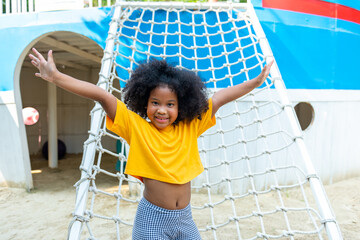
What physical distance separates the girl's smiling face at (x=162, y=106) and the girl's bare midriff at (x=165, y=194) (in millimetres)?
192

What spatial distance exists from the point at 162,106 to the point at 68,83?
0.30 metres

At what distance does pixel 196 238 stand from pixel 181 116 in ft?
1.36

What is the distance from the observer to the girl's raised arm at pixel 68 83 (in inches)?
35.0

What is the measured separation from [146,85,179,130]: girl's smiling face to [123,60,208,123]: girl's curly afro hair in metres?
0.02

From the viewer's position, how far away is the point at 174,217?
0.99 m

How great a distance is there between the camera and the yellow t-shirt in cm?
100

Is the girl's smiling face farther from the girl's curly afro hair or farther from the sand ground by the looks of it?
the sand ground

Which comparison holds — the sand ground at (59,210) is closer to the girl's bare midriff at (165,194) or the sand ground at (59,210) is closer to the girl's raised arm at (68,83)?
the girl's bare midriff at (165,194)

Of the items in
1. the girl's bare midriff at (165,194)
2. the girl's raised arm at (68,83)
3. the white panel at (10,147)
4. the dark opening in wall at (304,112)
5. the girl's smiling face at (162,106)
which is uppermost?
the dark opening in wall at (304,112)

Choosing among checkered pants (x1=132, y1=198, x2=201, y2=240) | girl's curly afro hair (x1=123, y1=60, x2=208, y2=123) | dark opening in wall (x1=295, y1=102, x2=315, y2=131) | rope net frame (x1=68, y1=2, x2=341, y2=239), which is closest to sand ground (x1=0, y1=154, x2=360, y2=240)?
rope net frame (x1=68, y1=2, x2=341, y2=239)

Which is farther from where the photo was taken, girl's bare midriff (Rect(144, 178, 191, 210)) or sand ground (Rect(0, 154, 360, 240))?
sand ground (Rect(0, 154, 360, 240))

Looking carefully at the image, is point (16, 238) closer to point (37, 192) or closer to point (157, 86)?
point (37, 192)

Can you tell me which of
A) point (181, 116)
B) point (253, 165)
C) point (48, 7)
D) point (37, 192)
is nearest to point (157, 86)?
point (181, 116)

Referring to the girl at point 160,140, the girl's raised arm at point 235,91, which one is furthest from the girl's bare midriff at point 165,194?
the girl's raised arm at point 235,91
